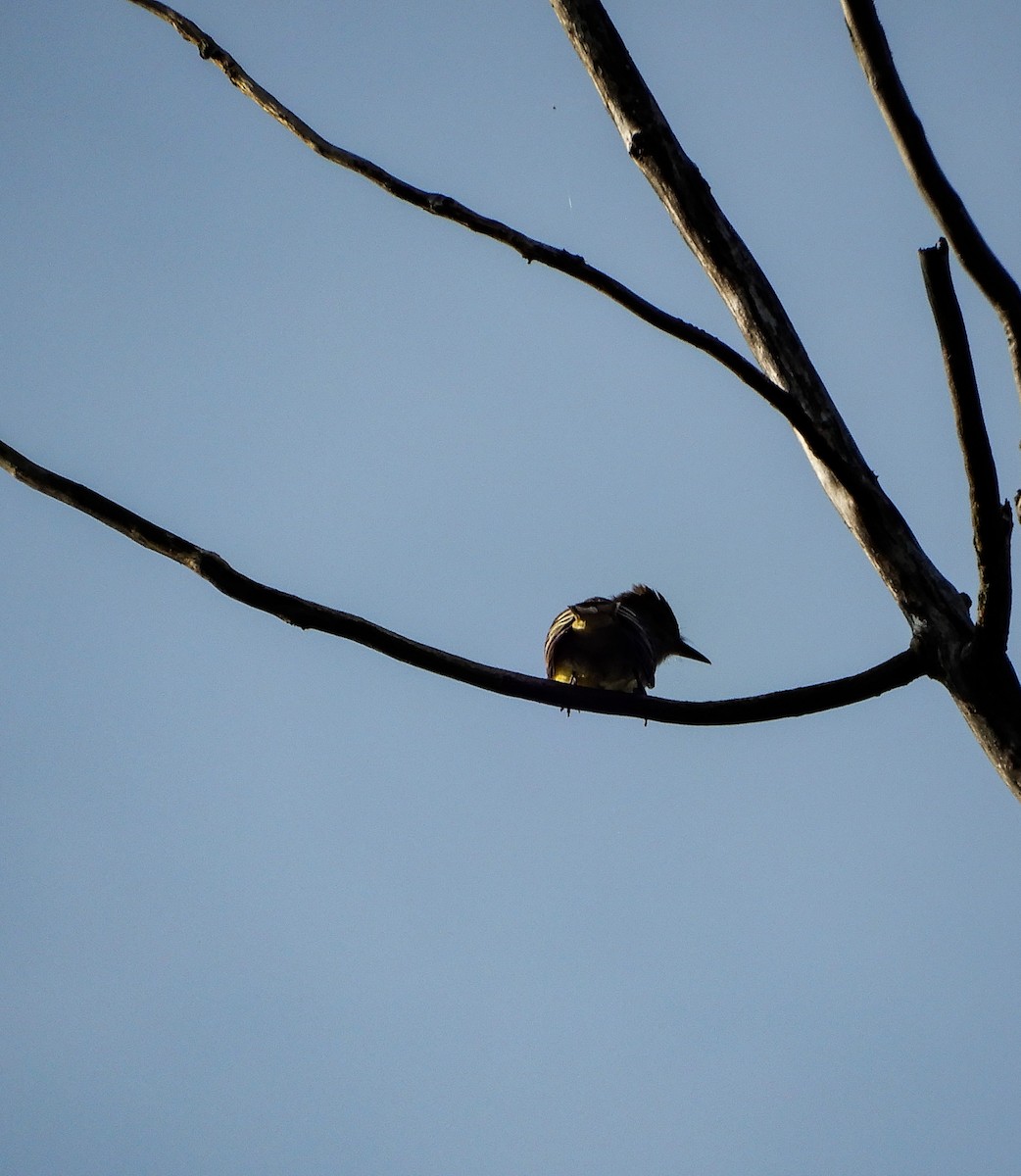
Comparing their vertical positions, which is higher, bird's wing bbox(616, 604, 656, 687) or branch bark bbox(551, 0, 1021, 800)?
bird's wing bbox(616, 604, 656, 687)

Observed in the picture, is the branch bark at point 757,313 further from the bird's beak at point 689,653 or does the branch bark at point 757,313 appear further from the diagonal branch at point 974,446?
the bird's beak at point 689,653

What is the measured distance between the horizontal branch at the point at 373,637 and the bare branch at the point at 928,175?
0.68 metres

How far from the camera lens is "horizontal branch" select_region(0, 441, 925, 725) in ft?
8.06

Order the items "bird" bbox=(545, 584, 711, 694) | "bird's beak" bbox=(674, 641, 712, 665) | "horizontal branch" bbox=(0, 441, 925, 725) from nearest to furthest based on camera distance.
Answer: "horizontal branch" bbox=(0, 441, 925, 725) → "bird" bbox=(545, 584, 711, 694) → "bird's beak" bbox=(674, 641, 712, 665)

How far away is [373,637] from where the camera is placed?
2.49 metres

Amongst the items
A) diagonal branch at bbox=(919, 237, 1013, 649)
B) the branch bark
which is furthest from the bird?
diagonal branch at bbox=(919, 237, 1013, 649)

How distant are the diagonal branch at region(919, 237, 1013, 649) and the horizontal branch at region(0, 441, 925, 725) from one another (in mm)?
241

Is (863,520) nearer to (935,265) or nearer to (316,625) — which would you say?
(935,265)

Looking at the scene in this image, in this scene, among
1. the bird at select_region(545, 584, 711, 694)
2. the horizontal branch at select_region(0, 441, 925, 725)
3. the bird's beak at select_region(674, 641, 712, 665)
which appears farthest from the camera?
the bird's beak at select_region(674, 641, 712, 665)

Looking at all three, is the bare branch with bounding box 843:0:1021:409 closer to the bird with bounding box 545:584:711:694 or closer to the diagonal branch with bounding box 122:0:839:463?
the diagonal branch with bounding box 122:0:839:463

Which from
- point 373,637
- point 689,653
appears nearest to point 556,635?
point 689,653

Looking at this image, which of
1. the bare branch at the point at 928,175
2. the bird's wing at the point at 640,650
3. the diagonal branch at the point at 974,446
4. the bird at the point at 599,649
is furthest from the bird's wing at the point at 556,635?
the bare branch at the point at 928,175

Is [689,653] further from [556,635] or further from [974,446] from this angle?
[974,446]

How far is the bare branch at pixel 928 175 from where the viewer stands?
7.18 ft
